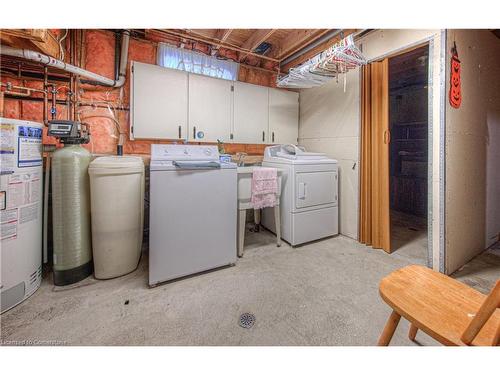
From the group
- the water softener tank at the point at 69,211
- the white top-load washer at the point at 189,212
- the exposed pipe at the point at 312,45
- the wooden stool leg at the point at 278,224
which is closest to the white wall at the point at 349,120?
the exposed pipe at the point at 312,45

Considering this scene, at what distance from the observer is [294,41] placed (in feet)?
9.64

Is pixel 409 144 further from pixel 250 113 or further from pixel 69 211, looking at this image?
Answer: pixel 69 211

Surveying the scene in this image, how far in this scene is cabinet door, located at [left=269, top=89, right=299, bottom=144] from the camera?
349 centimetres

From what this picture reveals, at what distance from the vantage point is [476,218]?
2.38m

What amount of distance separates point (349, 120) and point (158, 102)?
247 cm

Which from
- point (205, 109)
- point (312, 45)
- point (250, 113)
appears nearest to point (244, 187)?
point (205, 109)

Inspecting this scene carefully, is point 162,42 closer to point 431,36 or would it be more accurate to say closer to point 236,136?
point 236,136

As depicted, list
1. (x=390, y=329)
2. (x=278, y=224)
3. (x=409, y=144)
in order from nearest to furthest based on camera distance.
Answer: (x=390, y=329) → (x=278, y=224) → (x=409, y=144)

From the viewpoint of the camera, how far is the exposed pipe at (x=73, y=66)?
5.97 ft

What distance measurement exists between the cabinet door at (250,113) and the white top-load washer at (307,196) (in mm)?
562

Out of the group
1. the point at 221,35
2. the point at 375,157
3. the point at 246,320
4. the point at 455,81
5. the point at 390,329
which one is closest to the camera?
the point at 390,329

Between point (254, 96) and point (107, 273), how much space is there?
2872mm

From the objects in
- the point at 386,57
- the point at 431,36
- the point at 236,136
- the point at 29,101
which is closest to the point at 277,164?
the point at 236,136

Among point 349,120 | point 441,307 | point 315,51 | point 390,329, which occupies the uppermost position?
point 315,51
